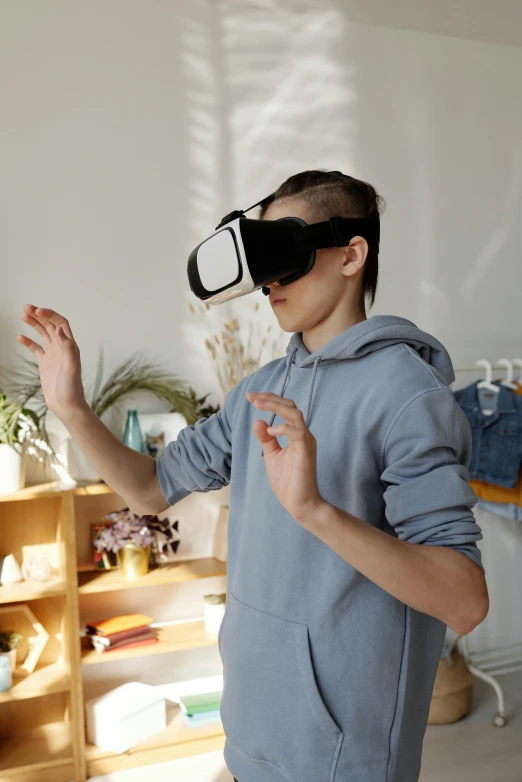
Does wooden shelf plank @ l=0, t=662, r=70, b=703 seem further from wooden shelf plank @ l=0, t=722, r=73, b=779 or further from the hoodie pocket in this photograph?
the hoodie pocket

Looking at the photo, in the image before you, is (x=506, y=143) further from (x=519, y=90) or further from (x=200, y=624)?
(x=200, y=624)

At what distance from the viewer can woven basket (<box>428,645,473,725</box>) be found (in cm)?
304

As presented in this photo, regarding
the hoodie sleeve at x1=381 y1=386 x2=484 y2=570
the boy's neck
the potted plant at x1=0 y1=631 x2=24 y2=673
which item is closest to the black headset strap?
the boy's neck

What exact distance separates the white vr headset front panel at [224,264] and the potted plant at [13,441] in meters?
1.60

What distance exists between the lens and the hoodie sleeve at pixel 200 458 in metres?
1.45

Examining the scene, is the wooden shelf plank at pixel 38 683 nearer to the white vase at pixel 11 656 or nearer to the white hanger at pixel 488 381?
the white vase at pixel 11 656

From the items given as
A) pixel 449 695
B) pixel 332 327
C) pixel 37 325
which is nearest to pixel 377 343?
pixel 332 327

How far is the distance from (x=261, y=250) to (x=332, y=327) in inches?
7.2

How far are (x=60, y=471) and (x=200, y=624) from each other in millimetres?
859

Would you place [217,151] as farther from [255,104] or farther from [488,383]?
[488,383]

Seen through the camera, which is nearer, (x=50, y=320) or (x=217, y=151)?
(x=50, y=320)

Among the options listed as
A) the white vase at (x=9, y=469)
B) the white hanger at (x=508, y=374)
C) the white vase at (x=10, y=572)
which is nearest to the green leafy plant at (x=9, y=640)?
the white vase at (x=10, y=572)

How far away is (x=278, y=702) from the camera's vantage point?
1.13m

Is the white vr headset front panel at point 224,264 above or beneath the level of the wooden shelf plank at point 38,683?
above
